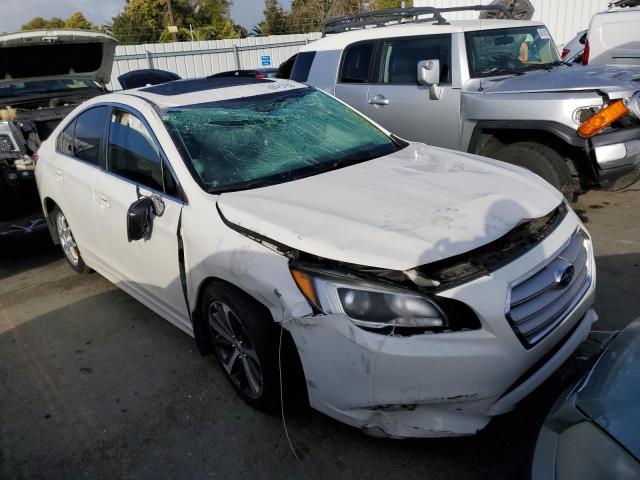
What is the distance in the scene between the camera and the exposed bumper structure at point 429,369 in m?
2.03

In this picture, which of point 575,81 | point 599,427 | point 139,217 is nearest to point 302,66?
point 575,81

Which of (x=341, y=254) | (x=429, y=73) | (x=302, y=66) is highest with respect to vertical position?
(x=302, y=66)

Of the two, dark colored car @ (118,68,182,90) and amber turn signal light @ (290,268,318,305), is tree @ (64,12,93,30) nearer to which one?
dark colored car @ (118,68,182,90)

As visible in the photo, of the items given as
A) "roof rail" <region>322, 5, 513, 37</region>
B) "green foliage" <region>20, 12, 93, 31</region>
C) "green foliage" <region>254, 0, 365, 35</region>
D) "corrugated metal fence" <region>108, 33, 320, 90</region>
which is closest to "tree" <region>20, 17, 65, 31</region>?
"green foliage" <region>20, 12, 93, 31</region>

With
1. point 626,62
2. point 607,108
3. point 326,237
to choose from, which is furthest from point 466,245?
point 626,62

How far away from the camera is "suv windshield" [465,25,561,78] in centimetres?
521

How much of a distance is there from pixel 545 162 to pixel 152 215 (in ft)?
10.7

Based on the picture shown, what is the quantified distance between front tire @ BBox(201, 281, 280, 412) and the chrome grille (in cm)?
105

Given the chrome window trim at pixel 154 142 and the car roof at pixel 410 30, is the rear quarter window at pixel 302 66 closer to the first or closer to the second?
the car roof at pixel 410 30

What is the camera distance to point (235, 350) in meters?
2.75

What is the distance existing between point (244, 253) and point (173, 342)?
1.39m

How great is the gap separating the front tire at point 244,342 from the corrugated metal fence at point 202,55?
52.3ft

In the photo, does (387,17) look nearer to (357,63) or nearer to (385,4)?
(357,63)

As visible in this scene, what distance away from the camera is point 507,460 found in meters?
2.33
